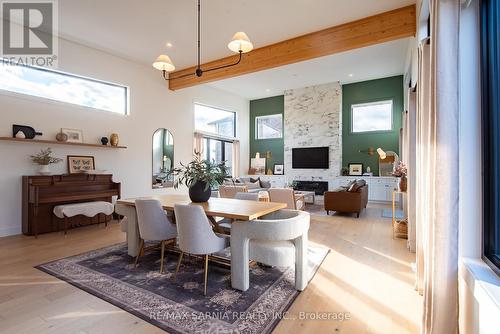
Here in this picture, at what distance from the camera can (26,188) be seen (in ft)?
14.3

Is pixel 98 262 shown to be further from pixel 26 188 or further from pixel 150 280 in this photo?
pixel 26 188

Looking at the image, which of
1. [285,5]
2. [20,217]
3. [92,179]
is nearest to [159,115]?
A: [92,179]

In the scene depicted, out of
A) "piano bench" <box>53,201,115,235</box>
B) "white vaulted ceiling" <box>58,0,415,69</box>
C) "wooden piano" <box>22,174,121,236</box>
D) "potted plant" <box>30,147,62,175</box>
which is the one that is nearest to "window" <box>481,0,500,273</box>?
"white vaulted ceiling" <box>58,0,415,69</box>

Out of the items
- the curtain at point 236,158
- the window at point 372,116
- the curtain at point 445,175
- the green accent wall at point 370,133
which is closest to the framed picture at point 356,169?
the green accent wall at point 370,133

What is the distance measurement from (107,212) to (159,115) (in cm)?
287

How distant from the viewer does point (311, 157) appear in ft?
29.2

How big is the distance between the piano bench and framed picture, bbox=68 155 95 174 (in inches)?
30.8

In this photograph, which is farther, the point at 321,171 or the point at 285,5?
the point at 321,171

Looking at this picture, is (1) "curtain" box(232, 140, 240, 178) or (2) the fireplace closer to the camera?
(2) the fireplace

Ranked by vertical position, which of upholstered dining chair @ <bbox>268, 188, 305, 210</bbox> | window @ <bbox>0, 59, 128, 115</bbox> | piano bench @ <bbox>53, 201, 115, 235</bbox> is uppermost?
window @ <bbox>0, 59, 128, 115</bbox>

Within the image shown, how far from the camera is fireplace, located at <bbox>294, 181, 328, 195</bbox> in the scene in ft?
28.4

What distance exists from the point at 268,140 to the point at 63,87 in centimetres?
690

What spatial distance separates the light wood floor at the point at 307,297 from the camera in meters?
1.91

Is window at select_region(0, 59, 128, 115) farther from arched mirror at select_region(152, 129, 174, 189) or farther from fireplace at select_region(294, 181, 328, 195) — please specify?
fireplace at select_region(294, 181, 328, 195)
